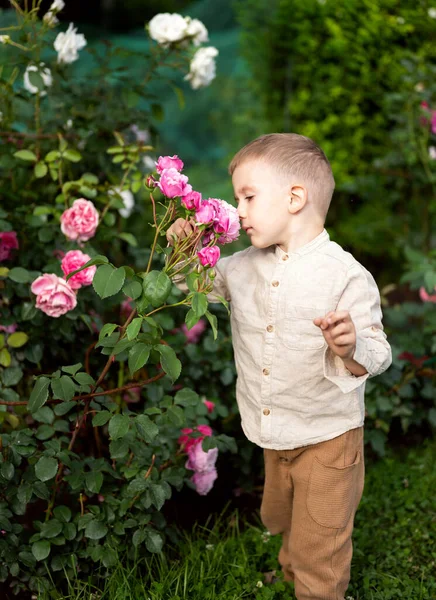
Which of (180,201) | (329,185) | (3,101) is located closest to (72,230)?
(3,101)

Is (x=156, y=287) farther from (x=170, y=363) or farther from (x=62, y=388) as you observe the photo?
(x=62, y=388)

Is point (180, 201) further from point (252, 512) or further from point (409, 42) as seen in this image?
point (409, 42)

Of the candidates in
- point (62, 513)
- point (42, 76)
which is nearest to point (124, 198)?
point (42, 76)

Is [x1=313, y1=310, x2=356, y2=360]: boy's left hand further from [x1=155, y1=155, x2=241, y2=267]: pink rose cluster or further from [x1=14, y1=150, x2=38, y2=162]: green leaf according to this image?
[x1=14, y1=150, x2=38, y2=162]: green leaf

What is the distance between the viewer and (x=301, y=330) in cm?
175

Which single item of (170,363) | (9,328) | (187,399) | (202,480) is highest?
(170,363)

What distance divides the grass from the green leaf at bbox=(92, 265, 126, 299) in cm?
88

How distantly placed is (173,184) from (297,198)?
0.33 metres

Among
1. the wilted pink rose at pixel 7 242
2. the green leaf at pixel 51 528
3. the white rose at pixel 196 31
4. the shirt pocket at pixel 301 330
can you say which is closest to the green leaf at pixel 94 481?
the green leaf at pixel 51 528

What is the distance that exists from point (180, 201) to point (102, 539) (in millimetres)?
1066

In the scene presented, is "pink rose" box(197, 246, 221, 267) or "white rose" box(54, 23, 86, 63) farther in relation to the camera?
"white rose" box(54, 23, 86, 63)

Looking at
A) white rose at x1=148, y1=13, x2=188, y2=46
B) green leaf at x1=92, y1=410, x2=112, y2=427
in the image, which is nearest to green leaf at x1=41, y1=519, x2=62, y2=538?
green leaf at x1=92, y1=410, x2=112, y2=427

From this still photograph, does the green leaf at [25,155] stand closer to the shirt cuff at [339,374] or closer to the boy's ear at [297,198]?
the boy's ear at [297,198]

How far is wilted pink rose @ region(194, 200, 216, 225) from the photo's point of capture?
1592 millimetres
